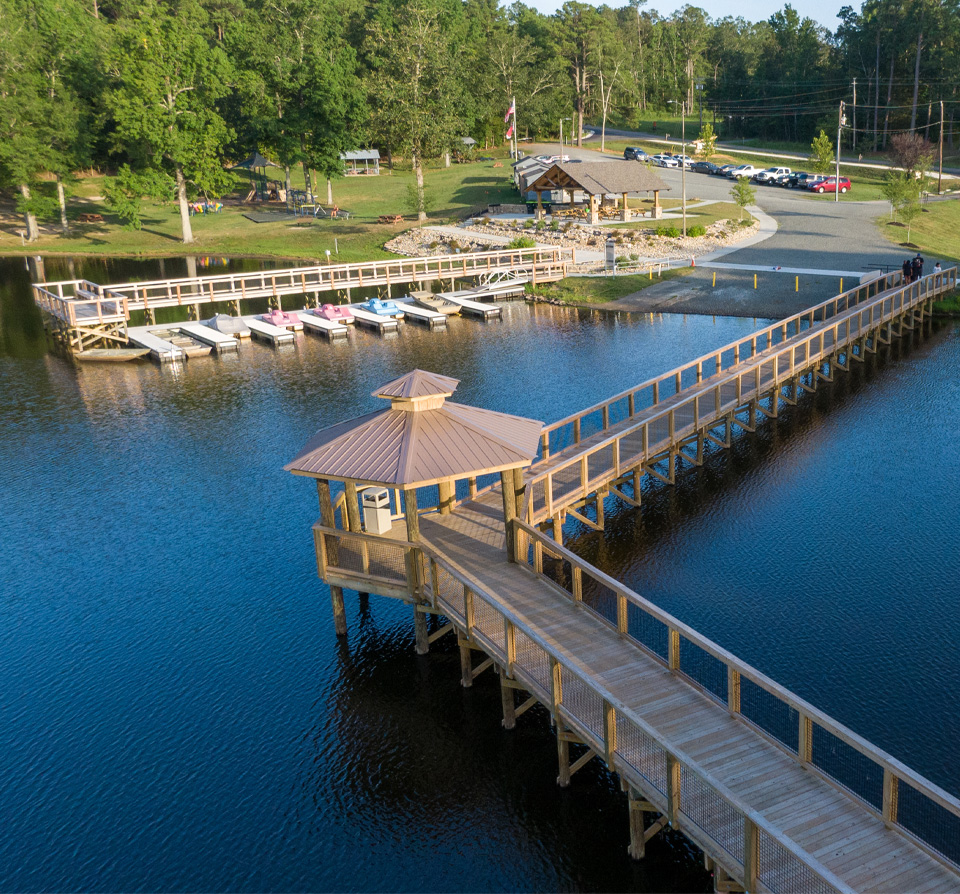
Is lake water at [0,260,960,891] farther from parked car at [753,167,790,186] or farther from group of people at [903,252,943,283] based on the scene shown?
parked car at [753,167,790,186]

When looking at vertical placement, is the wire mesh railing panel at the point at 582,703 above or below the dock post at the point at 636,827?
above

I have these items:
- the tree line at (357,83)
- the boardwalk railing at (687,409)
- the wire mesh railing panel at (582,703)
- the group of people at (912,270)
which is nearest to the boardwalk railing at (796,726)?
the wire mesh railing panel at (582,703)

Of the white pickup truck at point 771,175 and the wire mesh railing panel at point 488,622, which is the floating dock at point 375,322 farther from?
the white pickup truck at point 771,175

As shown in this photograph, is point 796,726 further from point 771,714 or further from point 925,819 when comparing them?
point 925,819

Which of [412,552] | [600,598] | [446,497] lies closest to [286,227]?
[446,497]

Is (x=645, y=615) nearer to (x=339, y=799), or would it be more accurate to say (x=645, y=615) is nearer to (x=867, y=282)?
(x=339, y=799)

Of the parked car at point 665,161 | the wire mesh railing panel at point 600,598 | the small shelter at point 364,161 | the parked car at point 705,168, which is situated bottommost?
the wire mesh railing panel at point 600,598
